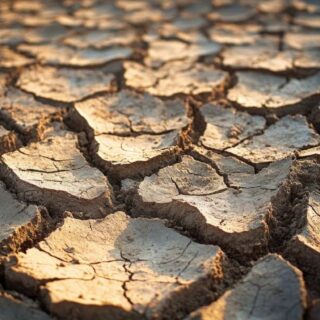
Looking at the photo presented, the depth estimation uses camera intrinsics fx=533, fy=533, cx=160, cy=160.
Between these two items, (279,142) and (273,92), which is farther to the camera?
(273,92)

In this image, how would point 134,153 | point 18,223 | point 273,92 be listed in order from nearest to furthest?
point 18,223
point 134,153
point 273,92

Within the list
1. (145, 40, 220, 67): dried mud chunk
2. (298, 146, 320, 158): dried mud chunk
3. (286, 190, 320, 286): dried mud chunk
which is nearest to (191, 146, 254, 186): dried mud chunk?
(298, 146, 320, 158): dried mud chunk

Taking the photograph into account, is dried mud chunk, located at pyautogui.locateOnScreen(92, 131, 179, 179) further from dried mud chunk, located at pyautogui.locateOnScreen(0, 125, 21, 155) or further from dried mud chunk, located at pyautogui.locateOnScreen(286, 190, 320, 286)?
dried mud chunk, located at pyautogui.locateOnScreen(286, 190, 320, 286)

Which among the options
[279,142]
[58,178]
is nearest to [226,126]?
[279,142]

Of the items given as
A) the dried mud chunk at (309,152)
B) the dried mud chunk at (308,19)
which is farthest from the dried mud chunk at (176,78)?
the dried mud chunk at (308,19)

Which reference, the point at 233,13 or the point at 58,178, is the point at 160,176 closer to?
the point at 58,178

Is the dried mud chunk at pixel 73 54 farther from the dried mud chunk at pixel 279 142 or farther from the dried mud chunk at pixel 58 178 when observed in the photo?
the dried mud chunk at pixel 279 142
